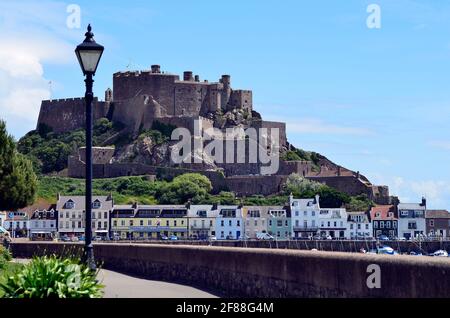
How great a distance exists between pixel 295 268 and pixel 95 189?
95621 millimetres

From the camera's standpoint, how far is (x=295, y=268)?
17.6 m

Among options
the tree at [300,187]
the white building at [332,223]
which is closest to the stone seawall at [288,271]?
the white building at [332,223]

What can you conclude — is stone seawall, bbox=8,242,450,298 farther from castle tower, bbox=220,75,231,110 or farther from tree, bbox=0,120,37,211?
castle tower, bbox=220,75,231,110

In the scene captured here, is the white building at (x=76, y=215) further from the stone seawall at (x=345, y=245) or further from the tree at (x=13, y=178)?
the tree at (x=13, y=178)

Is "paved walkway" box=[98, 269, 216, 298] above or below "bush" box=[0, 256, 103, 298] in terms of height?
below

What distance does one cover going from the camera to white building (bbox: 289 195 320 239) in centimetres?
10119

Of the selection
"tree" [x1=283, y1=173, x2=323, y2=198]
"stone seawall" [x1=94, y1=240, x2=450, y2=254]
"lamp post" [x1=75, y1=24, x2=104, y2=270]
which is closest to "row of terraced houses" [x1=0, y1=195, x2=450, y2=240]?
"tree" [x1=283, y1=173, x2=323, y2=198]

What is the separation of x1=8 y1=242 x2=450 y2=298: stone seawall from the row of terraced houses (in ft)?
220

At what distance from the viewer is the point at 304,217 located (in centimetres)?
10181

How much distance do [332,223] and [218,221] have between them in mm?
12376

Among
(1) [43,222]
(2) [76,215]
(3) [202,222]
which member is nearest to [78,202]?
(2) [76,215]

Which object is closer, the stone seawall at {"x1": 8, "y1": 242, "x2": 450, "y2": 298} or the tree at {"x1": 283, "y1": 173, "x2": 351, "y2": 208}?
the stone seawall at {"x1": 8, "y1": 242, "x2": 450, "y2": 298}

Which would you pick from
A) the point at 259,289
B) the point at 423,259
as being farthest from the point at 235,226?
the point at 423,259

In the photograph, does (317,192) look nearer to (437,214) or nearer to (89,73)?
(437,214)
